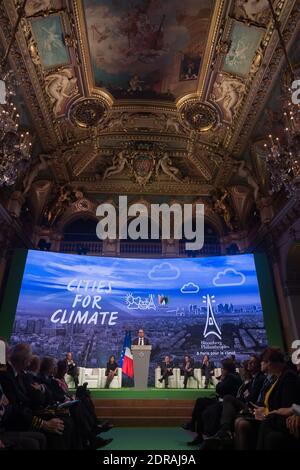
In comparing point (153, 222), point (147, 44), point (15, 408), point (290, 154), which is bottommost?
point (15, 408)

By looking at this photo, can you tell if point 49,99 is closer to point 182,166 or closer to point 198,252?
point 182,166

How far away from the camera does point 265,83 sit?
8.49 meters

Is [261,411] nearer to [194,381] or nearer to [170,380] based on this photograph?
[194,381]

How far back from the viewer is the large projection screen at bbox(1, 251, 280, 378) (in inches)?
392

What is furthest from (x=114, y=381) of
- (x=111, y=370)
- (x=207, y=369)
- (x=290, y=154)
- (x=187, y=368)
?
(x=290, y=154)

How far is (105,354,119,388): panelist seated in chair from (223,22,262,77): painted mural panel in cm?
941

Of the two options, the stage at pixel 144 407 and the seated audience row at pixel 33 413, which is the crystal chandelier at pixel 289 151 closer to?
the stage at pixel 144 407

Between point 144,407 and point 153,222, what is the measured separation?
8641 millimetres

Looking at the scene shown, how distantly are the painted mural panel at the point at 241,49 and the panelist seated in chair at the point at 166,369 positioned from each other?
9039 mm

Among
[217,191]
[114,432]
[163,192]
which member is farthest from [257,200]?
[114,432]

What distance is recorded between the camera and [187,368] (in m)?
9.36

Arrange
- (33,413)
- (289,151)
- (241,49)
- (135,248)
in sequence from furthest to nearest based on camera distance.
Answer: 1. (135,248)
2. (241,49)
3. (289,151)
4. (33,413)

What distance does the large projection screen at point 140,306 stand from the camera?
32.7 ft

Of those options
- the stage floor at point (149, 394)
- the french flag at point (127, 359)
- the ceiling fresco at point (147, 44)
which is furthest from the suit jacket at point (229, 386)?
the ceiling fresco at point (147, 44)
